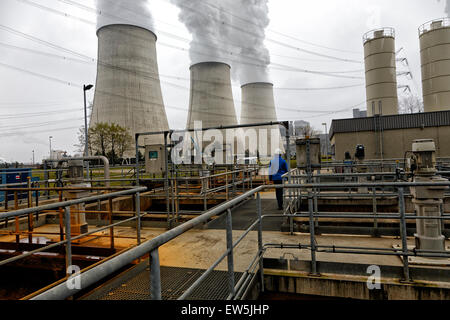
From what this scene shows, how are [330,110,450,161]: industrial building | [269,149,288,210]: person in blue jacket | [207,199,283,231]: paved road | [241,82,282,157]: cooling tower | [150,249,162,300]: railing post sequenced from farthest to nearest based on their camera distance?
1. [241,82,282,157]: cooling tower
2. [330,110,450,161]: industrial building
3. [269,149,288,210]: person in blue jacket
4. [207,199,283,231]: paved road
5. [150,249,162,300]: railing post

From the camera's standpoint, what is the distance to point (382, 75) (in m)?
22.0

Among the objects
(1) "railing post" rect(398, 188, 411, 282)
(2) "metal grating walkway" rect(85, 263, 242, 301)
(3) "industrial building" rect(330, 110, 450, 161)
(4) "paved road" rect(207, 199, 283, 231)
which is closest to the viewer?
(2) "metal grating walkway" rect(85, 263, 242, 301)

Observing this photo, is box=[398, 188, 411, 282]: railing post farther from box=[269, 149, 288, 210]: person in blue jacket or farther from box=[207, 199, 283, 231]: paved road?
box=[269, 149, 288, 210]: person in blue jacket

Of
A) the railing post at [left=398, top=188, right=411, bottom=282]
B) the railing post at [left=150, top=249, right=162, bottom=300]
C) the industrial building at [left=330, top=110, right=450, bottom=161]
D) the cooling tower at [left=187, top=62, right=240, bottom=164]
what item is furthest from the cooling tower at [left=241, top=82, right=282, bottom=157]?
the railing post at [left=150, top=249, right=162, bottom=300]

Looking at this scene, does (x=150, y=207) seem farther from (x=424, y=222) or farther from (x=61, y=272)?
(x=424, y=222)

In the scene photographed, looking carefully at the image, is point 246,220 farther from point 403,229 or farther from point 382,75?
point 382,75

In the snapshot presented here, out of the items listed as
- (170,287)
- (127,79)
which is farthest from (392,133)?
(127,79)

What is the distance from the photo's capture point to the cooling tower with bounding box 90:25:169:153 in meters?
22.6

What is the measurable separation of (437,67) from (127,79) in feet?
83.7

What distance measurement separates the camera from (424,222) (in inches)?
138

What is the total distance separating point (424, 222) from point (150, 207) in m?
7.35

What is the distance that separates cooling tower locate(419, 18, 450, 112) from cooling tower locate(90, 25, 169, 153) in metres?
23.4
